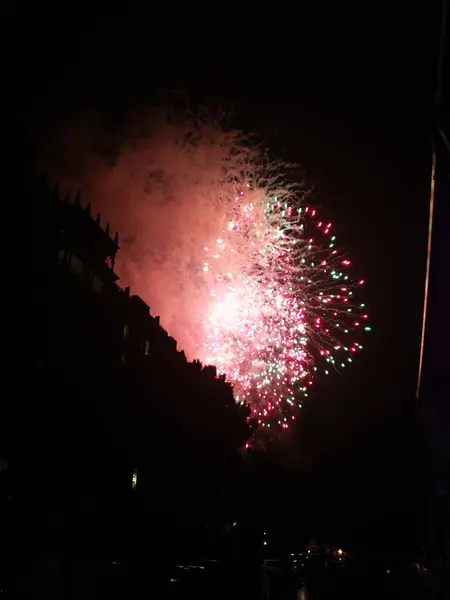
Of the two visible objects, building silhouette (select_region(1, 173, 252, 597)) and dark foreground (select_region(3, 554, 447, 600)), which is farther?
building silhouette (select_region(1, 173, 252, 597))

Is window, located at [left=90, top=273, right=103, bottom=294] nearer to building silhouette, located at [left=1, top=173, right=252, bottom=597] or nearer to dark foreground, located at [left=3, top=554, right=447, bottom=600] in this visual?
building silhouette, located at [left=1, top=173, right=252, bottom=597]

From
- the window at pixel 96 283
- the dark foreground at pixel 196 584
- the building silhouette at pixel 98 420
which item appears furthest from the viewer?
the window at pixel 96 283

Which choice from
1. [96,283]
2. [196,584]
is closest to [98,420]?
[196,584]

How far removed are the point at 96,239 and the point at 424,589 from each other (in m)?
17.3

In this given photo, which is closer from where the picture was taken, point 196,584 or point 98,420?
point 196,584

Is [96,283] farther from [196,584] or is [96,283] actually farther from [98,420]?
[196,584]

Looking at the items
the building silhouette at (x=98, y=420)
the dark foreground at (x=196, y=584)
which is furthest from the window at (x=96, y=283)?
the dark foreground at (x=196, y=584)

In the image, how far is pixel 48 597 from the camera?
41.2 feet

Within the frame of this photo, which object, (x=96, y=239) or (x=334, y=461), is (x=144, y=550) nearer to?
(x=96, y=239)

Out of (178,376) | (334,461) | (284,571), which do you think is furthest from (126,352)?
(334,461)

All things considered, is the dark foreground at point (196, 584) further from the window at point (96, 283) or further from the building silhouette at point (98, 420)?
the window at point (96, 283)

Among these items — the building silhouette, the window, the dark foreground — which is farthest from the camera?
the window

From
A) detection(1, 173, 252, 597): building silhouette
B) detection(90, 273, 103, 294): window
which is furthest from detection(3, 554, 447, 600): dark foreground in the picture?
detection(90, 273, 103, 294): window

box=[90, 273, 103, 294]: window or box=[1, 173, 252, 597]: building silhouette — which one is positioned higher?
box=[90, 273, 103, 294]: window
